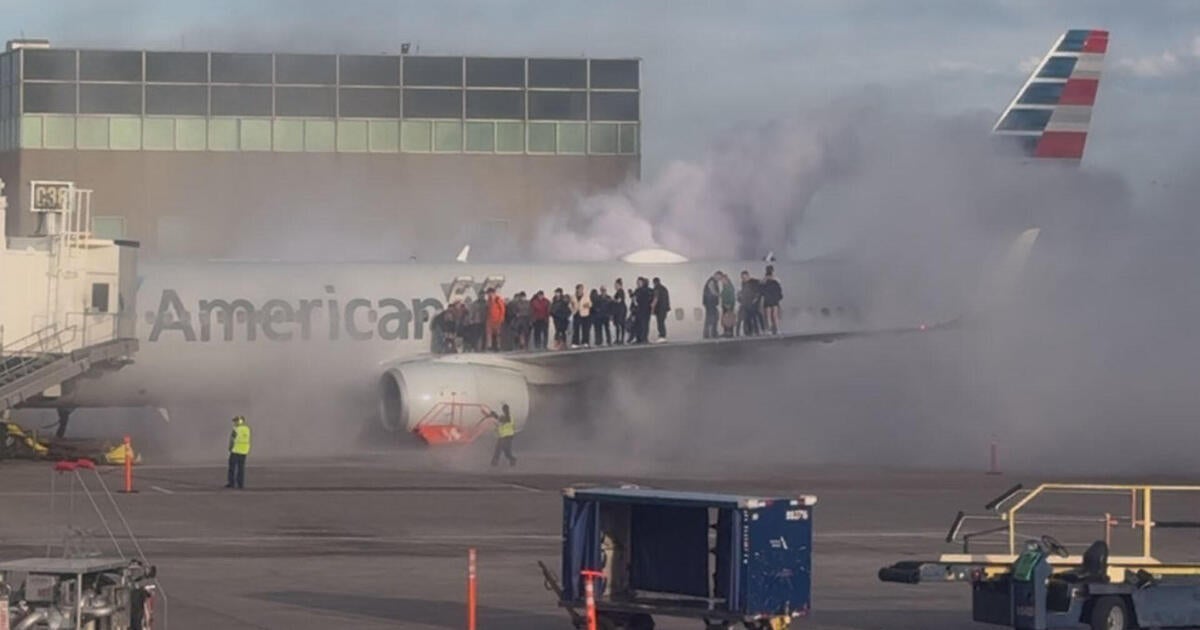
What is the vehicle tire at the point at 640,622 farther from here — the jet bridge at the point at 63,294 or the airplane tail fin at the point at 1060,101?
the airplane tail fin at the point at 1060,101

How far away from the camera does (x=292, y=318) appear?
131 feet

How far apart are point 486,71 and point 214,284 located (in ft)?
96.5

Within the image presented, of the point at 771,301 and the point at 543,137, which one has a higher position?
the point at 543,137

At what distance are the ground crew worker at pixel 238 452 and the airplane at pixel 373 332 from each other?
19.5 ft

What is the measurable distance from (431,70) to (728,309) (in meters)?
28.6

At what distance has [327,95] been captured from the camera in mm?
Result: 67062

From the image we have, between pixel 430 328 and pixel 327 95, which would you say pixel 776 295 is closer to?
pixel 430 328

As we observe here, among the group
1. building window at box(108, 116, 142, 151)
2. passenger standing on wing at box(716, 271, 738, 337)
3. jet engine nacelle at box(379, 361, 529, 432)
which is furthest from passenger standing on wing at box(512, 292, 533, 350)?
building window at box(108, 116, 142, 151)

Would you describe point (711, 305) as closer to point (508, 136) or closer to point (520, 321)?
point (520, 321)

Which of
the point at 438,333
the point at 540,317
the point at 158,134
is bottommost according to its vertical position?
the point at 438,333

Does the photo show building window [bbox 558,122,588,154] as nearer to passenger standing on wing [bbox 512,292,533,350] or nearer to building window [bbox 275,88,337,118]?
building window [bbox 275,88,337,118]

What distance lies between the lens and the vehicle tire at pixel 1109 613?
54.8 ft

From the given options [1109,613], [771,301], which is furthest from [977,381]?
[1109,613]

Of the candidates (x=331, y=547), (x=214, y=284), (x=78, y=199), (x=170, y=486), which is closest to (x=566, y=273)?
(x=214, y=284)
